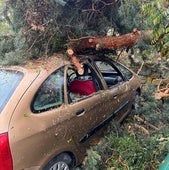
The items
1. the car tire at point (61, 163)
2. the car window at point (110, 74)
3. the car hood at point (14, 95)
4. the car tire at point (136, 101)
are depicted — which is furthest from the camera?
the car tire at point (136, 101)

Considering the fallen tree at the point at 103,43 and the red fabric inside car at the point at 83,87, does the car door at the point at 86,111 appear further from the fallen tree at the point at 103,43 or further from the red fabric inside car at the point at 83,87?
the fallen tree at the point at 103,43

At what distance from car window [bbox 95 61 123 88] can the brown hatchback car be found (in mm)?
413

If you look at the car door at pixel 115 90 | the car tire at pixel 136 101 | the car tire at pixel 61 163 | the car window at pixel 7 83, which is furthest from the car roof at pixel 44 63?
the car tire at pixel 136 101

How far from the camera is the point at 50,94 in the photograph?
13.0ft

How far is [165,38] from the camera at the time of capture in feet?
14.0

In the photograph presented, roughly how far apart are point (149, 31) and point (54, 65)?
1.87 m

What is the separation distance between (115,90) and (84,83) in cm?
58

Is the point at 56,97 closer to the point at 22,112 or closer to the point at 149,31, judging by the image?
the point at 22,112

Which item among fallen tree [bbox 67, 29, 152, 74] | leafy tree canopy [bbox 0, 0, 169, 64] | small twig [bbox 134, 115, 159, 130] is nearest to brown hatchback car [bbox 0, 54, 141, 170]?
fallen tree [bbox 67, 29, 152, 74]

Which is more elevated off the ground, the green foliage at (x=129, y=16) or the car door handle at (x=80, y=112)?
the green foliage at (x=129, y=16)

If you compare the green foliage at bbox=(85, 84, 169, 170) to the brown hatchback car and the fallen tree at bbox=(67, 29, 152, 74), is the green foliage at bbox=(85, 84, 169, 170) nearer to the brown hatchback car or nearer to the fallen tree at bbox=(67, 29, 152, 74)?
the brown hatchback car

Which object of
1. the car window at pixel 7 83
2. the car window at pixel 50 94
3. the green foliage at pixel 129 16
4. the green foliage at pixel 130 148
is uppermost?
the green foliage at pixel 129 16

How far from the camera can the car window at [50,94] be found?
150 inches

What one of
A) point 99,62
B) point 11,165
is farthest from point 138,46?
point 11,165
